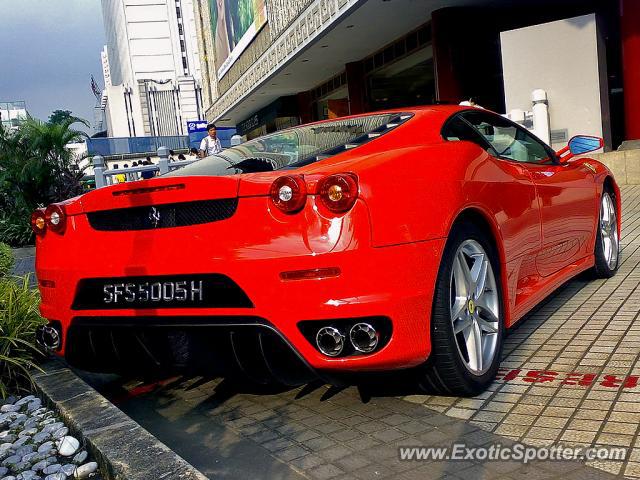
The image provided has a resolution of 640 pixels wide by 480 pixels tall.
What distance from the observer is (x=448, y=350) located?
A: 2.69m

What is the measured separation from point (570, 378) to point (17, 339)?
2.90 meters

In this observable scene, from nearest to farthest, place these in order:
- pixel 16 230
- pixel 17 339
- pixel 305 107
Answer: pixel 17 339, pixel 16 230, pixel 305 107

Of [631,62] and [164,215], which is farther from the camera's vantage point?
[631,62]

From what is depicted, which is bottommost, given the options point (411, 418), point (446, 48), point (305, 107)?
point (411, 418)

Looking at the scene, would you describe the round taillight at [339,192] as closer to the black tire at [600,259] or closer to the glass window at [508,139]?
the glass window at [508,139]

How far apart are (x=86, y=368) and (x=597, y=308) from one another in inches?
122

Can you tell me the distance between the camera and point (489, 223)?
311 cm

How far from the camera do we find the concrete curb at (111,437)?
7.17 ft

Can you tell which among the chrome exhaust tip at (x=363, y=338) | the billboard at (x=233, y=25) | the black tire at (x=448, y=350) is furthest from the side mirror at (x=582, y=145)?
the billboard at (x=233, y=25)

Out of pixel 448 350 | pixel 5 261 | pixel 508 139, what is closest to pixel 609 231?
pixel 508 139

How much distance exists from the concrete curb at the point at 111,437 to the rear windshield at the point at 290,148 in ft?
3.80

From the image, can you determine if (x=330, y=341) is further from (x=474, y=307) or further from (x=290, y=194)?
(x=474, y=307)

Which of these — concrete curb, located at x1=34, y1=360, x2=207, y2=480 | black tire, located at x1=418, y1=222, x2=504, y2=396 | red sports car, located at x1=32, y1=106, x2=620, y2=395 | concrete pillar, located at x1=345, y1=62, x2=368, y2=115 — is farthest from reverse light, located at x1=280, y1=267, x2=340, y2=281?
concrete pillar, located at x1=345, y1=62, x2=368, y2=115

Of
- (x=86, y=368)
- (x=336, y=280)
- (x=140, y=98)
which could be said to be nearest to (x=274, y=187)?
(x=336, y=280)
